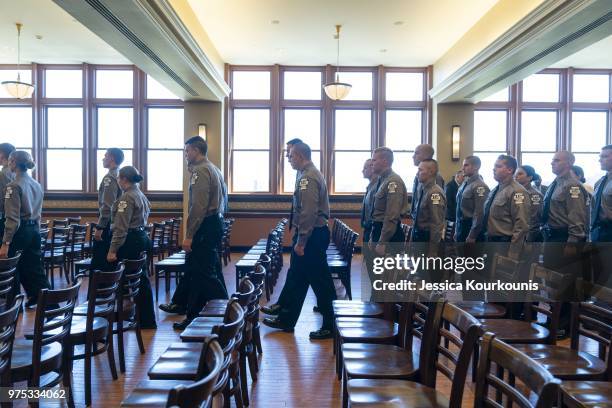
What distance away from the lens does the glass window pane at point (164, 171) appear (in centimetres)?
1023

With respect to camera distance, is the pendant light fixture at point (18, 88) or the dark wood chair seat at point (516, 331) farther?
the pendant light fixture at point (18, 88)

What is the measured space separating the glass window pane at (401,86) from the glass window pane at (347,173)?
4.86 feet

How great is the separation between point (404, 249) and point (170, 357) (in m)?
2.71

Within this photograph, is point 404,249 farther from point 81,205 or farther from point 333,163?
point 81,205

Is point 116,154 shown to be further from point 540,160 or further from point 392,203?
point 540,160

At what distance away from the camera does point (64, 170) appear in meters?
10.3

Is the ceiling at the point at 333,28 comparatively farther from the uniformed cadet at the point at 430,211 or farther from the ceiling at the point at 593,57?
the uniformed cadet at the point at 430,211

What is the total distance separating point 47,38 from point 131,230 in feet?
20.5

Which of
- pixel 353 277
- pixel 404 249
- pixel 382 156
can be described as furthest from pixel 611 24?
pixel 353 277

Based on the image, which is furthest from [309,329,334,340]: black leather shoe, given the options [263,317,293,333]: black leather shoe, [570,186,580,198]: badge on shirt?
[570,186,580,198]: badge on shirt

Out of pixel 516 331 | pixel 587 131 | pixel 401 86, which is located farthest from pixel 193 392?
pixel 587 131

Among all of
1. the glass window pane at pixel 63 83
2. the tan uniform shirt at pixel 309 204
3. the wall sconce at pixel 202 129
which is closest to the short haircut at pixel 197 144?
the tan uniform shirt at pixel 309 204

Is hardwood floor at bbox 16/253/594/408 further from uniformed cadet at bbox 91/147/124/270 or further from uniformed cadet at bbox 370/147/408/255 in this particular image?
uniformed cadet at bbox 370/147/408/255

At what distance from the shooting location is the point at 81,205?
1005 cm
